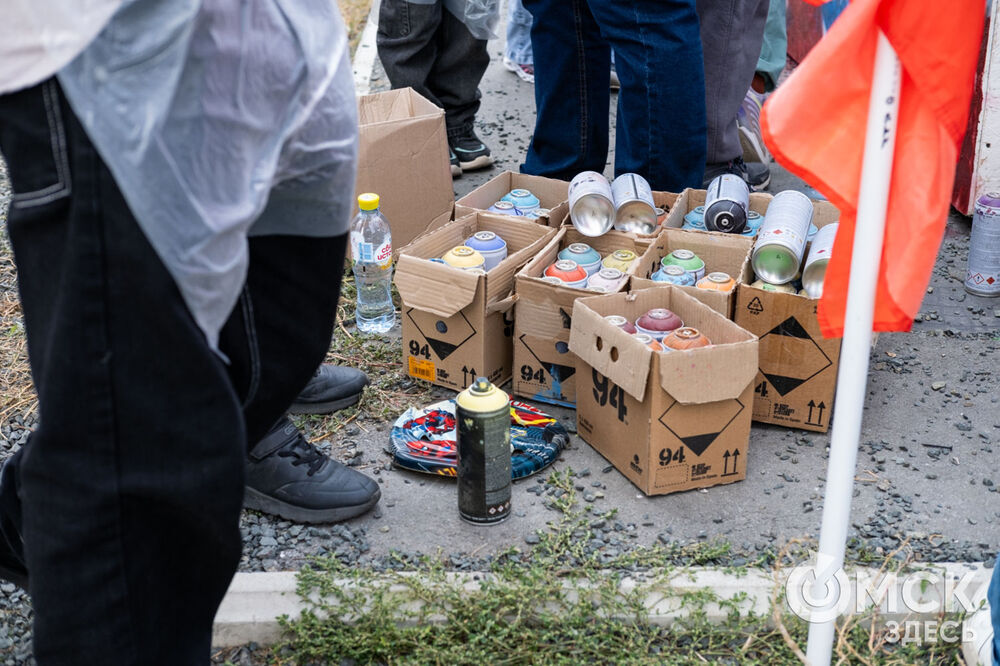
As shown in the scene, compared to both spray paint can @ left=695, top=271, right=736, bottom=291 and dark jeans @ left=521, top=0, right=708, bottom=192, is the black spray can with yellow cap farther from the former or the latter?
dark jeans @ left=521, top=0, right=708, bottom=192

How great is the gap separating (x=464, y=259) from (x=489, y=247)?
146mm

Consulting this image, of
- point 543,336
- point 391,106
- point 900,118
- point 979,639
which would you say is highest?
point 900,118

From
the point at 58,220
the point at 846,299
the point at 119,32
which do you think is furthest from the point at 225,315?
the point at 846,299

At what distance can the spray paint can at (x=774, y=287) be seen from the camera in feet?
8.71

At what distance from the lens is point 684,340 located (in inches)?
95.7

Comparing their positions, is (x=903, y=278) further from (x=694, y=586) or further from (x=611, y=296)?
(x=611, y=296)

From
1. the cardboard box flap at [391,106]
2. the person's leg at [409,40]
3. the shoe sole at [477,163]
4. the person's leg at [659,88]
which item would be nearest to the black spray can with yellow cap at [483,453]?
the person's leg at [659,88]

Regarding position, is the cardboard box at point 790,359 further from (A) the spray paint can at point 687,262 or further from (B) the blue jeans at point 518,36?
(B) the blue jeans at point 518,36

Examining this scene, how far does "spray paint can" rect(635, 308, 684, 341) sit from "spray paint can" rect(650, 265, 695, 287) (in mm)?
194

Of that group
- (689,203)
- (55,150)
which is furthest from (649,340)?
(55,150)

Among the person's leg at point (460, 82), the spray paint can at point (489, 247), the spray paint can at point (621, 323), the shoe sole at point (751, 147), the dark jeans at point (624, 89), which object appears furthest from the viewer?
the shoe sole at point (751, 147)

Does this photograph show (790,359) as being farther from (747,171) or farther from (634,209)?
(747,171)

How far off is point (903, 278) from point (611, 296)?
1.21m

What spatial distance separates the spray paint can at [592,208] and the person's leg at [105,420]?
1.81 metres
